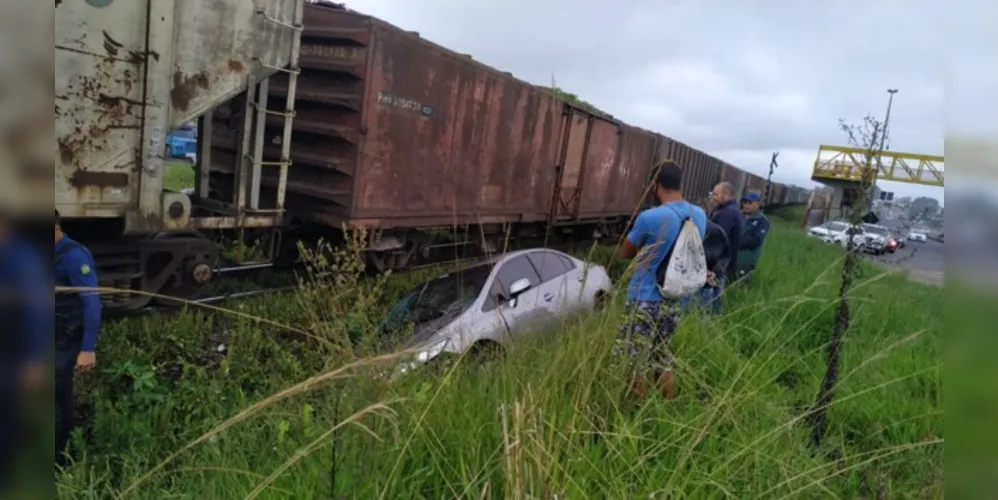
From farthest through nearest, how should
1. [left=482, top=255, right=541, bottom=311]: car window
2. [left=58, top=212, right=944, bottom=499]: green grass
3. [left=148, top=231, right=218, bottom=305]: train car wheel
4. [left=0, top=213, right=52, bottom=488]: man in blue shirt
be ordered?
[left=148, top=231, right=218, bottom=305]: train car wheel
[left=482, top=255, right=541, bottom=311]: car window
[left=58, top=212, right=944, bottom=499]: green grass
[left=0, top=213, right=52, bottom=488]: man in blue shirt

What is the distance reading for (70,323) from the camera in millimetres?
3490

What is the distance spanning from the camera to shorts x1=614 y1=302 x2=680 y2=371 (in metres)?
3.07

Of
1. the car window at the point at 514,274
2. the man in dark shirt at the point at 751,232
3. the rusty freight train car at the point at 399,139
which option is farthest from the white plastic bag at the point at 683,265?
the man in dark shirt at the point at 751,232

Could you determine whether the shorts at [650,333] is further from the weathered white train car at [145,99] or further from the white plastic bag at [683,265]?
the weathered white train car at [145,99]

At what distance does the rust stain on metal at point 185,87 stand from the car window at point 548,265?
11.6 feet

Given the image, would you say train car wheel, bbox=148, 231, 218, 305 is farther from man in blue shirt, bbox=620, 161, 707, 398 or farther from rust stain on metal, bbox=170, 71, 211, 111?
man in blue shirt, bbox=620, 161, 707, 398

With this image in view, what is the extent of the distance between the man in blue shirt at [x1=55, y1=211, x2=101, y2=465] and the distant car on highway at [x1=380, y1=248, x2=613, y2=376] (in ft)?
5.86

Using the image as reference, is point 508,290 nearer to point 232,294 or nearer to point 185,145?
point 232,294

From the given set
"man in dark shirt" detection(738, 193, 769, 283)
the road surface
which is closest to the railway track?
"man in dark shirt" detection(738, 193, 769, 283)

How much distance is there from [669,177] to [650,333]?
117cm

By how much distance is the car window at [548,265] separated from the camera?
6677 millimetres

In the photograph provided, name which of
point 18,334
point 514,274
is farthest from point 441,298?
point 18,334

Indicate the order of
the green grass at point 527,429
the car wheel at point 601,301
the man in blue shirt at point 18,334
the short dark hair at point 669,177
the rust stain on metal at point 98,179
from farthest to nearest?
the rust stain on metal at point 98,179 → the short dark hair at point 669,177 → the car wheel at point 601,301 → the green grass at point 527,429 → the man in blue shirt at point 18,334

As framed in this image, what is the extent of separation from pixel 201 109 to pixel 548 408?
4592mm
